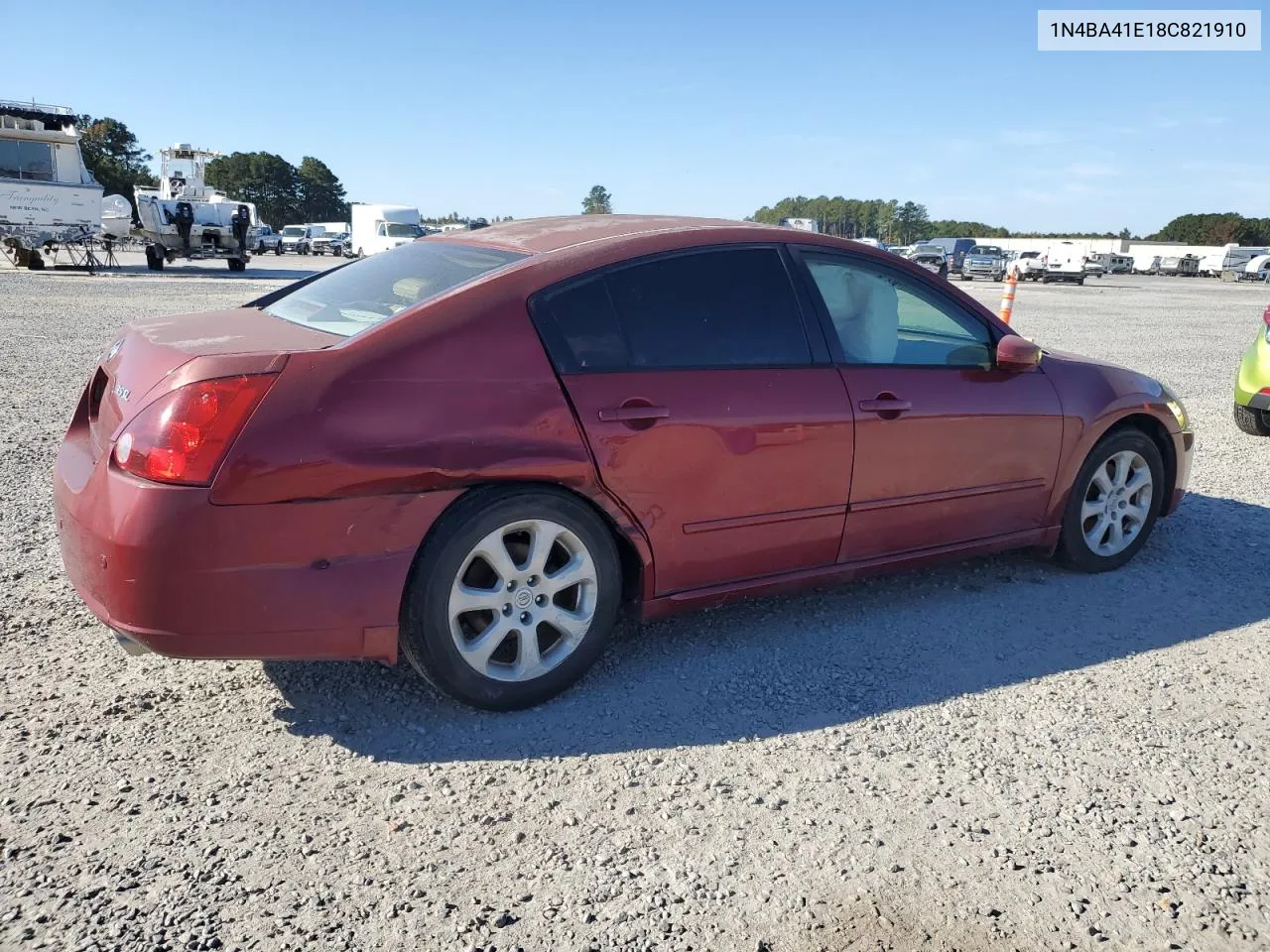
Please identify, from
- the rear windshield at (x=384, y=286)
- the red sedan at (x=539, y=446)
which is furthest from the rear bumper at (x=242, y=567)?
the rear windshield at (x=384, y=286)

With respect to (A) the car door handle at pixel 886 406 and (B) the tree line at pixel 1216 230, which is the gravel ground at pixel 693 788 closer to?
(A) the car door handle at pixel 886 406

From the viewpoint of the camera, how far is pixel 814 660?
12.2ft

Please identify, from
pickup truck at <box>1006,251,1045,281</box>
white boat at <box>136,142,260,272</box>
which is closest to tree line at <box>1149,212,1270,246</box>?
pickup truck at <box>1006,251,1045,281</box>

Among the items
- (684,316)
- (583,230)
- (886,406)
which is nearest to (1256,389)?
(886,406)

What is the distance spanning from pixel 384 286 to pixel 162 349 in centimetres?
81

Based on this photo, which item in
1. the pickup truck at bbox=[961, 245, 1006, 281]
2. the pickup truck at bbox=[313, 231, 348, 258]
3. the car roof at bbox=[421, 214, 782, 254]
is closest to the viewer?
the car roof at bbox=[421, 214, 782, 254]

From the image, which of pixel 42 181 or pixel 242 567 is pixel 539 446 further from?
pixel 42 181

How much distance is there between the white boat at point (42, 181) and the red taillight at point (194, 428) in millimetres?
23755

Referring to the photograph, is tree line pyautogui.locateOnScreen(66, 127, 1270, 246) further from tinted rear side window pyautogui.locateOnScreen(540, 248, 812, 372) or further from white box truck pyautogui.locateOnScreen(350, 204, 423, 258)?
tinted rear side window pyautogui.locateOnScreen(540, 248, 812, 372)

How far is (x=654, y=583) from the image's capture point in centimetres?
347

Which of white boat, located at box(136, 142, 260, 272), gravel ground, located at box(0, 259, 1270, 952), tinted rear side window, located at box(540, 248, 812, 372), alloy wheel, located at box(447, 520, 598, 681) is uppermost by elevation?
white boat, located at box(136, 142, 260, 272)

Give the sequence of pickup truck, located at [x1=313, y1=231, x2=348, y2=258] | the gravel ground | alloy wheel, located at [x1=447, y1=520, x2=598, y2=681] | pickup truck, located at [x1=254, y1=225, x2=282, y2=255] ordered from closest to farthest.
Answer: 1. the gravel ground
2. alloy wheel, located at [x1=447, y1=520, x2=598, y2=681]
3. pickup truck, located at [x1=254, y1=225, x2=282, y2=255]
4. pickup truck, located at [x1=313, y1=231, x2=348, y2=258]

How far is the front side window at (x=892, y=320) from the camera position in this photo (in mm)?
3920

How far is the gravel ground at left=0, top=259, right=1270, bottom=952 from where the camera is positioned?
232cm
